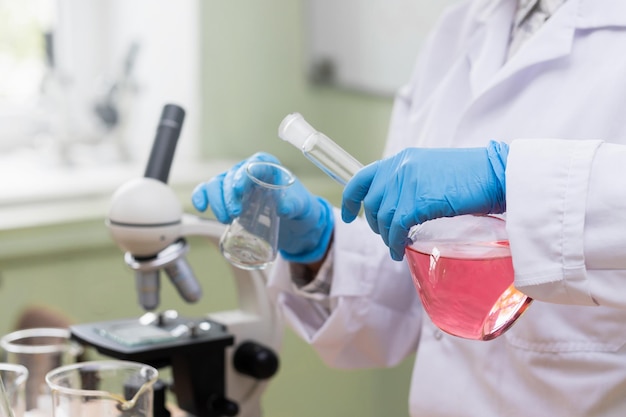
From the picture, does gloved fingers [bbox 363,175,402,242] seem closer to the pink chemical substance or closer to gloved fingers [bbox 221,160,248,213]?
the pink chemical substance

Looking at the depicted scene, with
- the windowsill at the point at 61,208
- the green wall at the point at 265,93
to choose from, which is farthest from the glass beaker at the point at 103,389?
the green wall at the point at 265,93

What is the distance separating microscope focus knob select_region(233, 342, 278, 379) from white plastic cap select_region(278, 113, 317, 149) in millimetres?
405

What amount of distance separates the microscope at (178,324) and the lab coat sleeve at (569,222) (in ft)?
1.62

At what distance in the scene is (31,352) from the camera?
1.27 m

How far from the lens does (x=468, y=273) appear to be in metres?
0.87

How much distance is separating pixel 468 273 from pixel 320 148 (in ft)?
0.69

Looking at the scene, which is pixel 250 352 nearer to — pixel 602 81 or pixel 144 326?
pixel 144 326

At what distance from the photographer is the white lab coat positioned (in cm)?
83

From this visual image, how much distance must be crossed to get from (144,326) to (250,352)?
0.50ft

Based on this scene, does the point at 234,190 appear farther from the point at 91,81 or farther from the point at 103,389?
the point at 91,81

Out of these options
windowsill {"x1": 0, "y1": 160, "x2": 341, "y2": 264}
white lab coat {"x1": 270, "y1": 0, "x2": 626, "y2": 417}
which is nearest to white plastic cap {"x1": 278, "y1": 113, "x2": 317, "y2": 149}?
white lab coat {"x1": 270, "y1": 0, "x2": 626, "y2": 417}

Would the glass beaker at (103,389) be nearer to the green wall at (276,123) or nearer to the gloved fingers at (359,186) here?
the gloved fingers at (359,186)

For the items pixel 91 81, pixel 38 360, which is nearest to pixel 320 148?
pixel 38 360

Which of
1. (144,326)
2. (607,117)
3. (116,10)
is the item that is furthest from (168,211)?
(116,10)
